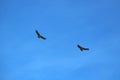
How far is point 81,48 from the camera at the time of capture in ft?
231

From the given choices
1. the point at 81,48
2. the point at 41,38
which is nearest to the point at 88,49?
the point at 81,48

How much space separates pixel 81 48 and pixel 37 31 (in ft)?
37.6

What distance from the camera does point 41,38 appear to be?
67375mm

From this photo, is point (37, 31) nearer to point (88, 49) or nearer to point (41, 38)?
point (41, 38)

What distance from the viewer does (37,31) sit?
68.3 m

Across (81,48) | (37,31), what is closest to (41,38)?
(37,31)

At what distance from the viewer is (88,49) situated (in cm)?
6944

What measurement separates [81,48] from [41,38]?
10.3 meters

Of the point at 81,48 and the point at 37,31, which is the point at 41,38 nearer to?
the point at 37,31

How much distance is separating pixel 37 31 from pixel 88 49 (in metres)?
12.9

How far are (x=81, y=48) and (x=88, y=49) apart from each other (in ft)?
6.32

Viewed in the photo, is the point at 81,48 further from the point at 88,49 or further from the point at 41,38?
the point at 41,38
